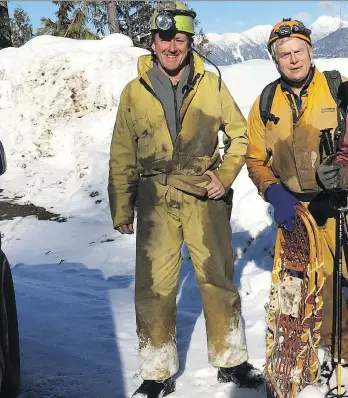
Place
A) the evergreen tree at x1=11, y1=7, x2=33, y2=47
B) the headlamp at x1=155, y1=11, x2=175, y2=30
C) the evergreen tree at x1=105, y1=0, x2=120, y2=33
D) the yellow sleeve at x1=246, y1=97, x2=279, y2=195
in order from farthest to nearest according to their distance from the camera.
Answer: the evergreen tree at x1=11, y1=7, x2=33, y2=47 → the evergreen tree at x1=105, y1=0, x2=120, y2=33 → the yellow sleeve at x1=246, y1=97, x2=279, y2=195 → the headlamp at x1=155, y1=11, x2=175, y2=30

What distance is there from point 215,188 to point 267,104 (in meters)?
0.69

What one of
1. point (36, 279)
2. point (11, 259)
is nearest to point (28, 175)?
point (11, 259)

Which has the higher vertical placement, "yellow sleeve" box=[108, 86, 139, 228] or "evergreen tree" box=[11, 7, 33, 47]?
"evergreen tree" box=[11, 7, 33, 47]

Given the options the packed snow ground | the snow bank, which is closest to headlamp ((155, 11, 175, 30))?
the packed snow ground

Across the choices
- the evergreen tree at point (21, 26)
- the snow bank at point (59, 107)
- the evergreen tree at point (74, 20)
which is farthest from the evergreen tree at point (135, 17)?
the evergreen tree at point (21, 26)

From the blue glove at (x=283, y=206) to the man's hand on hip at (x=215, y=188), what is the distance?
328 millimetres

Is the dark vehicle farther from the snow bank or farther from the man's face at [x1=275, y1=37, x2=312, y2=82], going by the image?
the snow bank

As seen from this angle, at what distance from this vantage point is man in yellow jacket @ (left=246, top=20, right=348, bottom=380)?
3.35 m

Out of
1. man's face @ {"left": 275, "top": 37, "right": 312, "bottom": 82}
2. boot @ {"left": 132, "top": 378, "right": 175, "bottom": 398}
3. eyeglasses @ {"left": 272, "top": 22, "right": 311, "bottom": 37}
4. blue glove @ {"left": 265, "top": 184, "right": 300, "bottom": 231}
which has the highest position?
eyeglasses @ {"left": 272, "top": 22, "right": 311, "bottom": 37}

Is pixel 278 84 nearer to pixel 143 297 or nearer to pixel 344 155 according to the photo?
pixel 344 155

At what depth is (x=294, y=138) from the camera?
3504 millimetres

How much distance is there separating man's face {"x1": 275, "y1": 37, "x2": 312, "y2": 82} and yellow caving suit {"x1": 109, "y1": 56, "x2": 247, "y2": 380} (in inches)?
17.8

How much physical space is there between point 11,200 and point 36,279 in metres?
5.24

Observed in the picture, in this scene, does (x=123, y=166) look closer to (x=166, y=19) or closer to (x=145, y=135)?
(x=145, y=135)
